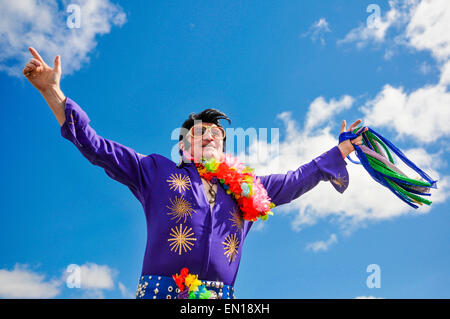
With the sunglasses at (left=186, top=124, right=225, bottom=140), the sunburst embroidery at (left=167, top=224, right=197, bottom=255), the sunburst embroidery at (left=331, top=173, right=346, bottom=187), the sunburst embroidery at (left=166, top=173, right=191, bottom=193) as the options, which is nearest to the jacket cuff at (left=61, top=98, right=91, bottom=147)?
the sunburst embroidery at (left=166, top=173, right=191, bottom=193)

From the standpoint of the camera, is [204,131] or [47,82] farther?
[204,131]

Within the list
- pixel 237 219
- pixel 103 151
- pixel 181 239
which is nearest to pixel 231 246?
pixel 237 219

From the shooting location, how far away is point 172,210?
2.96m

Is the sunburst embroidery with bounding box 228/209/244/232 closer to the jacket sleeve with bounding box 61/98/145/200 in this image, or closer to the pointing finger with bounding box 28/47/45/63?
the jacket sleeve with bounding box 61/98/145/200

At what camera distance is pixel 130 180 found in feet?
10.3

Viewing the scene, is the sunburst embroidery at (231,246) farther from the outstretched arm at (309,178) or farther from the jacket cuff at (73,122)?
the jacket cuff at (73,122)

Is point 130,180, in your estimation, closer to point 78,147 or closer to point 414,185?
point 78,147

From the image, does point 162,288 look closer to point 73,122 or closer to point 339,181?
point 73,122

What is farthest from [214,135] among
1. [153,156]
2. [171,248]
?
[171,248]

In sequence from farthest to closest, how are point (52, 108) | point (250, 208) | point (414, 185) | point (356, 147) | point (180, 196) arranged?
point (356, 147), point (414, 185), point (250, 208), point (180, 196), point (52, 108)

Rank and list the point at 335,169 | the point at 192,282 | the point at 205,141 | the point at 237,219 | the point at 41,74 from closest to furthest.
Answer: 1. the point at 192,282
2. the point at 41,74
3. the point at 237,219
4. the point at 205,141
5. the point at 335,169

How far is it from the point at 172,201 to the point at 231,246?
559mm

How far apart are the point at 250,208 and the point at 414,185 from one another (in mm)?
1455

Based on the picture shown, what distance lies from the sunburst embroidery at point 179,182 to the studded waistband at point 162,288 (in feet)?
2.17
